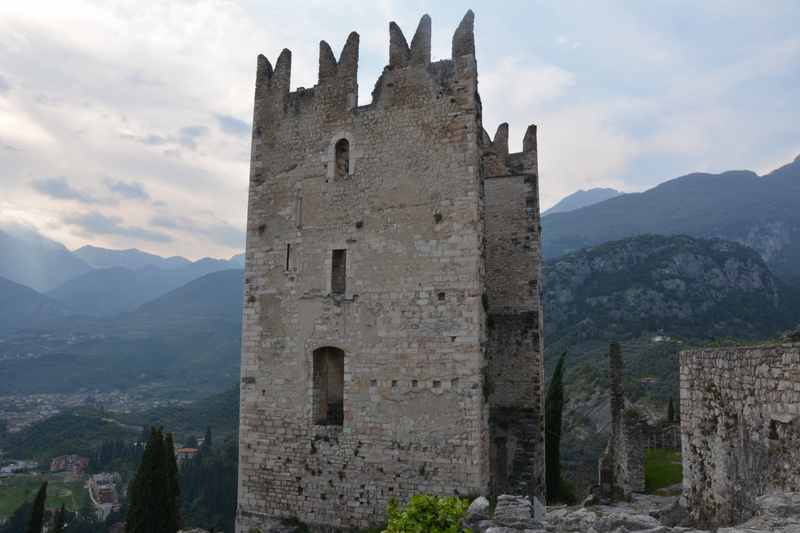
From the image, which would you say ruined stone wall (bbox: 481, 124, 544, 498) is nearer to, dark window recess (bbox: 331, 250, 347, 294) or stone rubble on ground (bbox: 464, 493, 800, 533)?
dark window recess (bbox: 331, 250, 347, 294)

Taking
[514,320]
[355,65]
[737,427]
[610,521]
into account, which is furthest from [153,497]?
[737,427]

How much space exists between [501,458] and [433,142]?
872 centimetres

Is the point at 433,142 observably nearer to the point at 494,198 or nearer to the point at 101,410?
the point at 494,198

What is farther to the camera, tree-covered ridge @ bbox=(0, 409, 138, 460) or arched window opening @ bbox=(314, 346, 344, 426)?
tree-covered ridge @ bbox=(0, 409, 138, 460)

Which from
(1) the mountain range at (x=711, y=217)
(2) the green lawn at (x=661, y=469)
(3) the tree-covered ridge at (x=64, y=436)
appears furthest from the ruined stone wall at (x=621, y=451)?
(1) the mountain range at (x=711, y=217)

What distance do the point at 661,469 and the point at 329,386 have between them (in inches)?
609

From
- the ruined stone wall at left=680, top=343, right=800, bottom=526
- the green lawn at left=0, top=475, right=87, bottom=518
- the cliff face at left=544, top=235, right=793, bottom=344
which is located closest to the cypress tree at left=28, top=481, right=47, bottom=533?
the ruined stone wall at left=680, top=343, right=800, bottom=526

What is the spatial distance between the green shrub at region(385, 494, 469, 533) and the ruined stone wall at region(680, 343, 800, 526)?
381 centimetres

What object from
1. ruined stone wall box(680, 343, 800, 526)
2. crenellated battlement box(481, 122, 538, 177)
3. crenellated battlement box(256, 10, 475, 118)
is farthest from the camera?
crenellated battlement box(481, 122, 538, 177)

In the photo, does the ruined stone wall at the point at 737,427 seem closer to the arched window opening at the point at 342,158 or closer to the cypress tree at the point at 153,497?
the arched window opening at the point at 342,158

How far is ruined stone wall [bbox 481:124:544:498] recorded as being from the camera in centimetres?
1619

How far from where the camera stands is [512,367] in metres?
16.7

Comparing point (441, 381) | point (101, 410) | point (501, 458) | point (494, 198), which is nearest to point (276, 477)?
point (441, 381)

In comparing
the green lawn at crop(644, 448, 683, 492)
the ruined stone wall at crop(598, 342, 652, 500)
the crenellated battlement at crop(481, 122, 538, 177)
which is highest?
the crenellated battlement at crop(481, 122, 538, 177)
